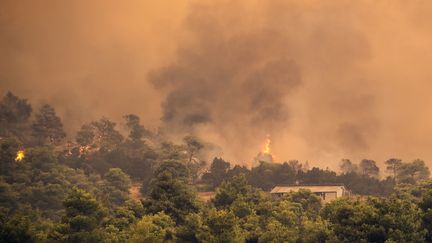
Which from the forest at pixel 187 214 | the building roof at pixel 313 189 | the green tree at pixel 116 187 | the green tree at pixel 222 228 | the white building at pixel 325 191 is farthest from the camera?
the building roof at pixel 313 189

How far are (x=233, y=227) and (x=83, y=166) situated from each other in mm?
118793

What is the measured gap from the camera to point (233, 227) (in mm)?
79000

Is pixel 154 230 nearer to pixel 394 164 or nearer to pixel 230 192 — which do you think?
pixel 230 192

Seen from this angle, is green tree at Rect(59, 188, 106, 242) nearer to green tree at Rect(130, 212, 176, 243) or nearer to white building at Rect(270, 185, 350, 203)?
green tree at Rect(130, 212, 176, 243)

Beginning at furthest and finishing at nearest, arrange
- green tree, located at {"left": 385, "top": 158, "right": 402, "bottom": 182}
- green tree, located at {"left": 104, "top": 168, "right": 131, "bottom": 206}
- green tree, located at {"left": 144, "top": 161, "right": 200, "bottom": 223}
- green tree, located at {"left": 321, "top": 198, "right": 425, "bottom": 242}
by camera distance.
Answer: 1. green tree, located at {"left": 385, "top": 158, "right": 402, "bottom": 182}
2. green tree, located at {"left": 104, "top": 168, "right": 131, "bottom": 206}
3. green tree, located at {"left": 144, "top": 161, "right": 200, "bottom": 223}
4. green tree, located at {"left": 321, "top": 198, "right": 425, "bottom": 242}

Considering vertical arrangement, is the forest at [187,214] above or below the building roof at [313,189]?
below

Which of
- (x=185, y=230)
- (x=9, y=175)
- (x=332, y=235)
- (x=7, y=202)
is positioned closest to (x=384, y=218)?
(x=332, y=235)

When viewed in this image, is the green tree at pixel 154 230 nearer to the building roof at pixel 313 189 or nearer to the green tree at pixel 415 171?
the building roof at pixel 313 189

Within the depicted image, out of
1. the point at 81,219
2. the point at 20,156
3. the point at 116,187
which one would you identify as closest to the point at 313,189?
the point at 116,187

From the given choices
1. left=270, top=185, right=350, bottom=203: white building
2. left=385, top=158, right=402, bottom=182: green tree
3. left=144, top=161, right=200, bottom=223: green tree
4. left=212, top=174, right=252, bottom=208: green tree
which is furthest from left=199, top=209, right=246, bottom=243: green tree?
left=385, top=158, right=402, bottom=182: green tree

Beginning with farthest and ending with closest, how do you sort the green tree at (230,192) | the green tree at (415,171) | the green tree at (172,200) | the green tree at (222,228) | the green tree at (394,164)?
the green tree at (394,164) → the green tree at (415,171) → the green tree at (230,192) → the green tree at (172,200) → the green tree at (222,228)

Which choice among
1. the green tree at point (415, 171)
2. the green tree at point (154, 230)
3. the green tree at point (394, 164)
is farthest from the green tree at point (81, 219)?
the green tree at point (394, 164)

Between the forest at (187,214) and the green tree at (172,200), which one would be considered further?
the green tree at (172,200)

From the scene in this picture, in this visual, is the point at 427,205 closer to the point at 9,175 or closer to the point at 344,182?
the point at 344,182
